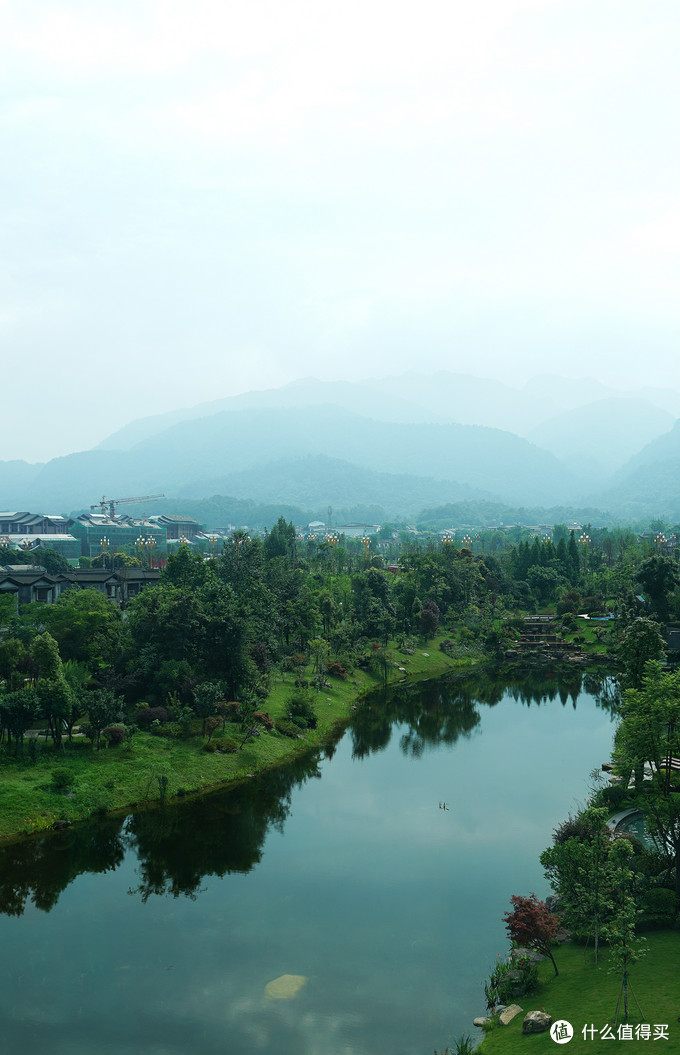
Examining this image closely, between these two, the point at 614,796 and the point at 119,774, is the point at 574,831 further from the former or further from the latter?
the point at 119,774

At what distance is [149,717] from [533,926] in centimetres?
2173

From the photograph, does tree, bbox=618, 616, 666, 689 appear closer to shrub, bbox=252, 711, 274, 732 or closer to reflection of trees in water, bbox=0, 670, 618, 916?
reflection of trees in water, bbox=0, 670, 618, 916

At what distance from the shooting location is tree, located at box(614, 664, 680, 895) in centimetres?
1917

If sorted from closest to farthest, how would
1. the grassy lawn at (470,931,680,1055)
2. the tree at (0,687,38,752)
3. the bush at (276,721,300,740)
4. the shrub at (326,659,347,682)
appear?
the grassy lawn at (470,931,680,1055) → the tree at (0,687,38,752) → the bush at (276,721,300,740) → the shrub at (326,659,347,682)

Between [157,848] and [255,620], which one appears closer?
[157,848]

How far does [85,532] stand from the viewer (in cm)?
15600

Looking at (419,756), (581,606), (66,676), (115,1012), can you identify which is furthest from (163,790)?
(581,606)

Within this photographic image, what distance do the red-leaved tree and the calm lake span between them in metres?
1.93

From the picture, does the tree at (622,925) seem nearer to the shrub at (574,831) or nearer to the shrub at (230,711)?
the shrub at (574,831)

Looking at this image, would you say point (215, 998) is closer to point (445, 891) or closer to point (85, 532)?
point (445, 891)

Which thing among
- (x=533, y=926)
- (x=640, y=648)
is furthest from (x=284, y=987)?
(x=640, y=648)

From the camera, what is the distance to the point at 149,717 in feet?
112

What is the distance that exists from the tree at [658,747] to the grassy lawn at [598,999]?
105 inches

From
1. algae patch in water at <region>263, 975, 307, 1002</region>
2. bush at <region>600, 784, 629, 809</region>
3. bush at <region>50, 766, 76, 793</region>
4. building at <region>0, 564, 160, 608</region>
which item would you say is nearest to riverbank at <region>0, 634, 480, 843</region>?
bush at <region>50, 766, 76, 793</region>
